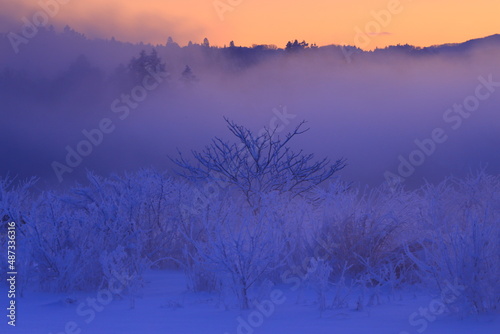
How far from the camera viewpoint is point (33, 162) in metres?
57.9

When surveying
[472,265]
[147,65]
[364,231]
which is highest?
[147,65]

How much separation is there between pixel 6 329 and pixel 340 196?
4.15m

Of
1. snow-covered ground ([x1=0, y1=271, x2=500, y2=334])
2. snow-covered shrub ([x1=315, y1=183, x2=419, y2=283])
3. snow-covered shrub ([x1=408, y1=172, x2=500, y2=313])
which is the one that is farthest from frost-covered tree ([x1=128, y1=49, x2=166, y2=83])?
snow-covered shrub ([x1=408, y1=172, x2=500, y2=313])

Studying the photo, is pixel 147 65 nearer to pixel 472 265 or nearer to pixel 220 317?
pixel 220 317

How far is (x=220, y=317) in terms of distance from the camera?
575 centimetres

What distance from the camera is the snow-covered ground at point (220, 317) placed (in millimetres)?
5219

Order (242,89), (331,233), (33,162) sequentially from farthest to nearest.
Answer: (242,89) < (33,162) < (331,233)

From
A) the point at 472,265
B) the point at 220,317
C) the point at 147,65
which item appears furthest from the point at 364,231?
the point at 147,65

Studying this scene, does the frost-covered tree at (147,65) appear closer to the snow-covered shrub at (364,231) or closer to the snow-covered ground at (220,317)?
the snow-covered shrub at (364,231)

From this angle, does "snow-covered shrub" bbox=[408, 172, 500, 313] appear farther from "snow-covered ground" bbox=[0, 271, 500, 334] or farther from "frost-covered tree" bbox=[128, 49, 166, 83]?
"frost-covered tree" bbox=[128, 49, 166, 83]

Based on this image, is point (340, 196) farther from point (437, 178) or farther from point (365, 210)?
point (437, 178)

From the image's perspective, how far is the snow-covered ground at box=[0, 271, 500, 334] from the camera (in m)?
5.22

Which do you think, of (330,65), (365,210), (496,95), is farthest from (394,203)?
(330,65)

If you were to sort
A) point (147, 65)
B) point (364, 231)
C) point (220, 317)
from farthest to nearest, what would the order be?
1. point (147, 65)
2. point (364, 231)
3. point (220, 317)
